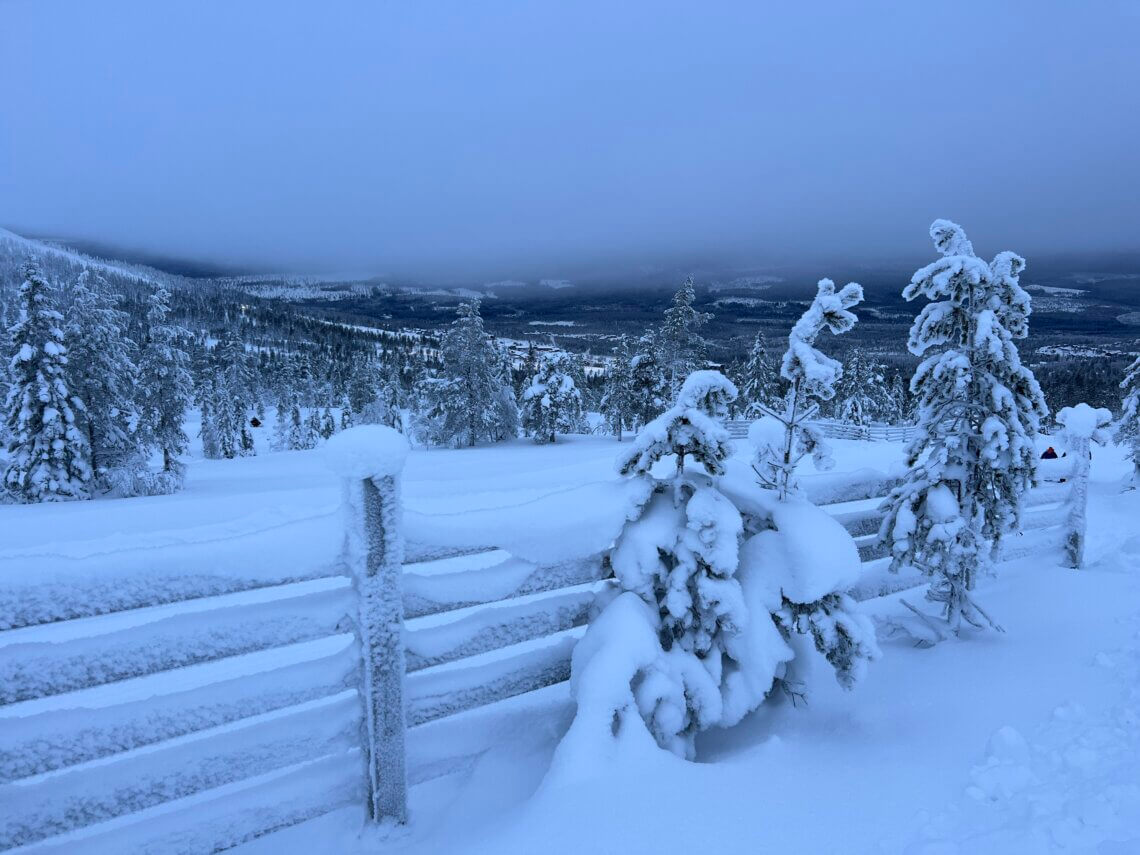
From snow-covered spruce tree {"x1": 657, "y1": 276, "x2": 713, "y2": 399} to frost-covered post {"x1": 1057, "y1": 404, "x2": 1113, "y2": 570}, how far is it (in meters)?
28.0

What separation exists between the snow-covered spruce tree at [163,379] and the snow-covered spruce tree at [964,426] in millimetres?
35975

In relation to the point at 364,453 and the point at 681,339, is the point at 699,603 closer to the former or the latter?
the point at 364,453

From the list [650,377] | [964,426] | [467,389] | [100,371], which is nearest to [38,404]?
[100,371]

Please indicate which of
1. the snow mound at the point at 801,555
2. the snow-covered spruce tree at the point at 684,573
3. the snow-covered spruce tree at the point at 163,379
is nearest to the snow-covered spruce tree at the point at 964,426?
the snow mound at the point at 801,555

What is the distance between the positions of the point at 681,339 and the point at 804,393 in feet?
110

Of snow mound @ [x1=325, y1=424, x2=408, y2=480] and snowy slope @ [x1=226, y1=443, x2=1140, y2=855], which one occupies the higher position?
snow mound @ [x1=325, y1=424, x2=408, y2=480]

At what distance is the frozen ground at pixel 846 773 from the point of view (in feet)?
7.98

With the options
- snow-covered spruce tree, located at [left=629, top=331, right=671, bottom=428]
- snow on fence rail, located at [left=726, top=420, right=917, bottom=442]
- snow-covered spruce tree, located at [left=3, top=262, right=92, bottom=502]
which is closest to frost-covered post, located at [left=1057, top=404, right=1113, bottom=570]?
snow on fence rail, located at [left=726, top=420, right=917, bottom=442]

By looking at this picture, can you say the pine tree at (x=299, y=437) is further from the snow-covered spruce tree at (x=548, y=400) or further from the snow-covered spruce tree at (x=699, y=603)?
the snow-covered spruce tree at (x=699, y=603)

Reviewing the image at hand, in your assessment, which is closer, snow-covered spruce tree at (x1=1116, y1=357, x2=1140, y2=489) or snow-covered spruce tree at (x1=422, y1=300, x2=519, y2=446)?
snow-covered spruce tree at (x1=1116, y1=357, x2=1140, y2=489)

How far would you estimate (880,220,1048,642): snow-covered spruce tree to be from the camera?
449cm

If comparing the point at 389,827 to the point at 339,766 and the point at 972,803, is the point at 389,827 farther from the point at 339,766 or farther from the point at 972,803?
the point at 972,803

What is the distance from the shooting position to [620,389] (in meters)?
44.8

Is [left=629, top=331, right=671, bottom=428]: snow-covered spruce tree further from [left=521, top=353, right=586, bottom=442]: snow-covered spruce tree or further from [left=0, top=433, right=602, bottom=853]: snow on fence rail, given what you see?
[left=0, top=433, right=602, bottom=853]: snow on fence rail
